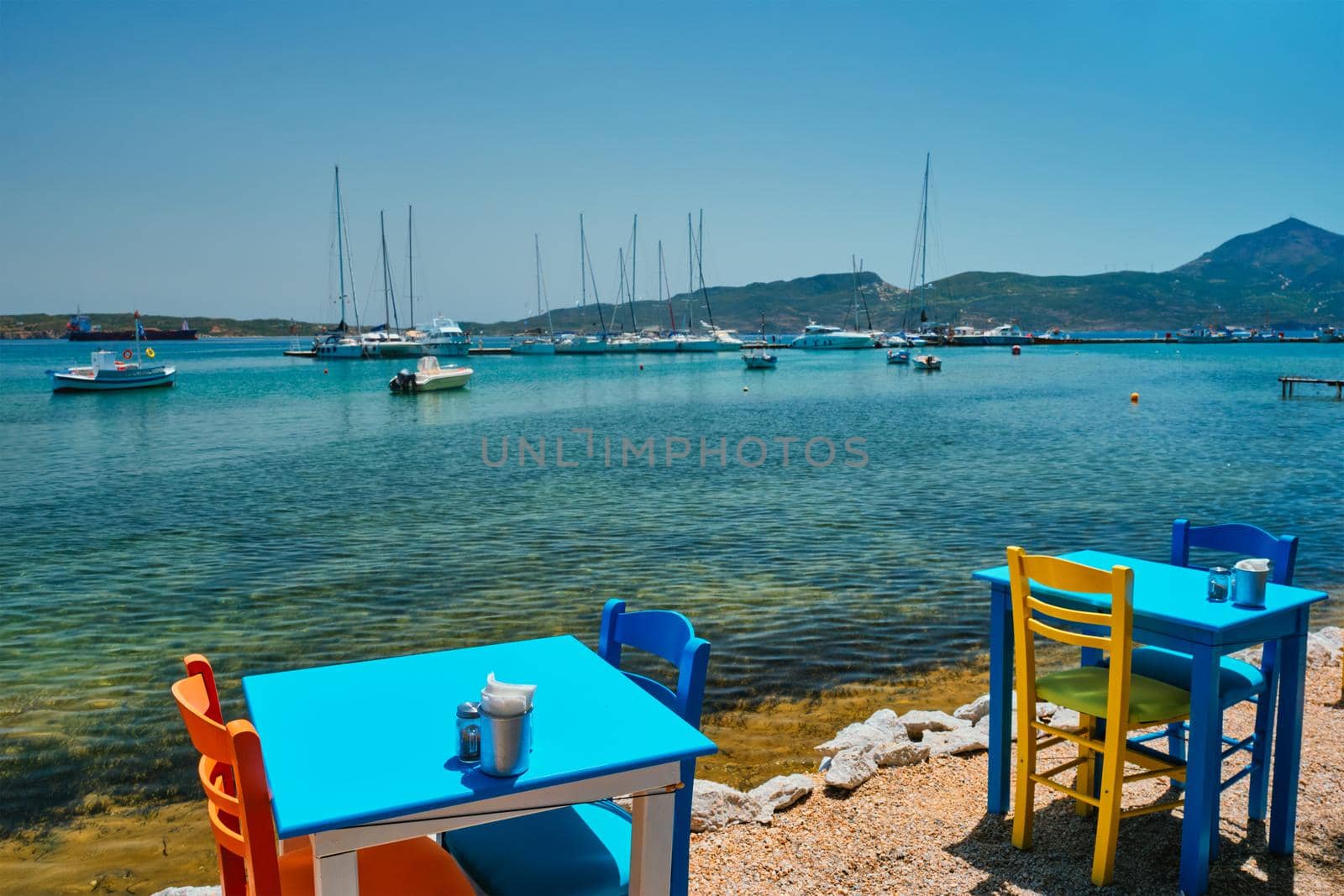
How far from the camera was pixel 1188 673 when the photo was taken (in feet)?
14.5

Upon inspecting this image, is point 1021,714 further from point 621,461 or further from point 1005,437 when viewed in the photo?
point 1005,437

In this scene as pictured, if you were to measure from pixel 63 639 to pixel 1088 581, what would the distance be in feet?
30.4

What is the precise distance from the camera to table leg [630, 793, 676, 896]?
2.75 meters

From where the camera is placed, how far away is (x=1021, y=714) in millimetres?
4270

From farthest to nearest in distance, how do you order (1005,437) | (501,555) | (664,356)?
(664,356)
(1005,437)
(501,555)

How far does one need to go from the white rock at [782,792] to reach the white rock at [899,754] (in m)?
0.44

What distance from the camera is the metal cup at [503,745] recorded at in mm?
2410

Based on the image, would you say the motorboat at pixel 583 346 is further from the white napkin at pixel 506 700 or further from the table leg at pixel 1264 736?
the white napkin at pixel 506 700

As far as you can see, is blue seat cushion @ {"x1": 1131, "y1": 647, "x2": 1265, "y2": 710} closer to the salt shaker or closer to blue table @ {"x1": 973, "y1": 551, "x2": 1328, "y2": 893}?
blue table @ {"x1": 973, "y1": 551, "x2": 1328, "y2": 893}

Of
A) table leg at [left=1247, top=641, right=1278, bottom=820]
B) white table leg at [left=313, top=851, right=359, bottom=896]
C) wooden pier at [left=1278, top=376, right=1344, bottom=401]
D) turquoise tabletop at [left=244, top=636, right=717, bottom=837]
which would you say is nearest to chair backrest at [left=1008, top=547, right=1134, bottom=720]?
table leg at [left=1247, top=641, right=1278, bottom=820]

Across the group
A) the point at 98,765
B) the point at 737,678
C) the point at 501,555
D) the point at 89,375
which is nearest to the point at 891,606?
the point at 737,678

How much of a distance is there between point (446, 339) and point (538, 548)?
104 meters

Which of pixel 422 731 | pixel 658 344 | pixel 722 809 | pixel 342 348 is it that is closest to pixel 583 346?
pixel 658 344

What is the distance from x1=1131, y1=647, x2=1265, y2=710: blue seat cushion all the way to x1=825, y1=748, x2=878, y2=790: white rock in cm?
147
